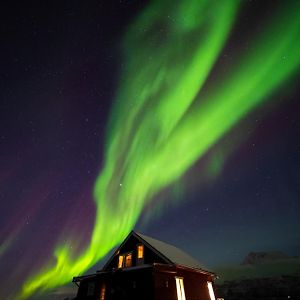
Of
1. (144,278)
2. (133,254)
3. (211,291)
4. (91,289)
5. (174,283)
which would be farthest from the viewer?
(211,291)

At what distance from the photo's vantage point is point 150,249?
22.6 metres

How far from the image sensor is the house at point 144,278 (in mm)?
19453

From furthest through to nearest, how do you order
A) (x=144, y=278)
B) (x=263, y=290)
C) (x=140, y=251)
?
(x=263, y=290)
(x=140, y=251)
(x=144, y=278)

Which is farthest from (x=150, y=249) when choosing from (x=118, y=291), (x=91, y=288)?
(x=91, y=288)

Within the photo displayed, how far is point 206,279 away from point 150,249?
7.48 m

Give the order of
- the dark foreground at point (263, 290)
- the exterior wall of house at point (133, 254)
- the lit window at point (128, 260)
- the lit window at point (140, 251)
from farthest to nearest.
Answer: the dark foreground at point (263, 290)
the lit window at point (128, 260)
the lit window at point (140, 251)
the exterior wall of house at point (133, 254)

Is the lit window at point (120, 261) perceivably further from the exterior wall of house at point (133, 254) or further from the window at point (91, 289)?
the window at point (91, 289)

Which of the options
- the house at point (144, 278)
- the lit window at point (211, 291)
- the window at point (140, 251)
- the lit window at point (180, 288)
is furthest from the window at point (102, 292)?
the lit window at point (211, 291)

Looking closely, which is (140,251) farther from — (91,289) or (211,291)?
(211,291)

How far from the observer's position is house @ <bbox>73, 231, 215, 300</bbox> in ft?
63.8

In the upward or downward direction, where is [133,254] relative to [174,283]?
upward

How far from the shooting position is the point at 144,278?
19672mm

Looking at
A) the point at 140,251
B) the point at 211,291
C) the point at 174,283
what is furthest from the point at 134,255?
the point at 211,291

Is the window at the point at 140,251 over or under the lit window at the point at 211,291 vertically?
over
